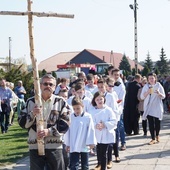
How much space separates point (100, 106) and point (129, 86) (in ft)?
16.2

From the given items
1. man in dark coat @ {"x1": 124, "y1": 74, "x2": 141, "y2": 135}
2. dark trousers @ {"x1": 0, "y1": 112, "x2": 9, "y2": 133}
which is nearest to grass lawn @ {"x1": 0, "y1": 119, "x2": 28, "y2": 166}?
dark trousers @ {"x1": 0, "y1": 112, "x2": 9, "y2": 133}

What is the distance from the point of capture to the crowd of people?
4676 mm

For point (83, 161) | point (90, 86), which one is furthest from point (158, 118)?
point (83, 161)

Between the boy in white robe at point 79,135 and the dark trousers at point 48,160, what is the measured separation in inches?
50.4

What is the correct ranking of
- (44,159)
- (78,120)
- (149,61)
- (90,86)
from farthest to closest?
(149,61) → (90,86) → (78,120) → (44,159)

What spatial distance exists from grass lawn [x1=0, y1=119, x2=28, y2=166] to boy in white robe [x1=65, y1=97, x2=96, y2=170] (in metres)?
2.41

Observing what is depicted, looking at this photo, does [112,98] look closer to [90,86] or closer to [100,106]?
[100,106]

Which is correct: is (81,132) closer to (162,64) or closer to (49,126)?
(49,126)

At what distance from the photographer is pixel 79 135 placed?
19.8ft

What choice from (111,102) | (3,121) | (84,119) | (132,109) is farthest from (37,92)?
(3,121)

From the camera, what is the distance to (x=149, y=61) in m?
80.2

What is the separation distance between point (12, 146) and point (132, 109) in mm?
3722

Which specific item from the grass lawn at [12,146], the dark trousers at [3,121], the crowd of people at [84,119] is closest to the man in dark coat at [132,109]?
the crowd of people at [84,119]

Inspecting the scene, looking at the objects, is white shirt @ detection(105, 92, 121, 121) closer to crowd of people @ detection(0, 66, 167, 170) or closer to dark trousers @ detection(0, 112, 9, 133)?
crowd of people @ detection(0, 66, 167, 170)
